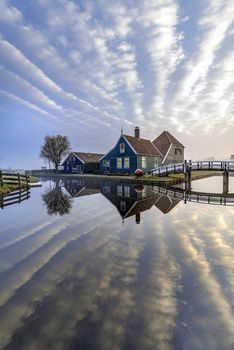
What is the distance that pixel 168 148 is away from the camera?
4753 centimetres

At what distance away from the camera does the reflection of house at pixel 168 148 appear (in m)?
47.4

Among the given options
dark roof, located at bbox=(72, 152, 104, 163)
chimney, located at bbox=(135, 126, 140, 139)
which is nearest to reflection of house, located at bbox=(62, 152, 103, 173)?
dark roof, located at bbox=(72, 152, 104, 163)

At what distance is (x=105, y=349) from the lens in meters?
3.33

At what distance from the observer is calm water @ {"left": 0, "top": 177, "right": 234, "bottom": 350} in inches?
142

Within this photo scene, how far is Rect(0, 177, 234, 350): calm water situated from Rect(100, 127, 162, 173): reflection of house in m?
30.4

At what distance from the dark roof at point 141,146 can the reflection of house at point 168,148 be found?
2.11m

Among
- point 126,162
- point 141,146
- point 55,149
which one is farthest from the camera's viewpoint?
point 55,149

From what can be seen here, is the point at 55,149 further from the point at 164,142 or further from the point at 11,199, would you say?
the point at 11,199

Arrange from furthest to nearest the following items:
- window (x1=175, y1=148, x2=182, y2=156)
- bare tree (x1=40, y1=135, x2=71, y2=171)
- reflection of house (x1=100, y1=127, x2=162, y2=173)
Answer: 1. bare tree (x1=40, y1=135, x2=71, y2=171)
2. window (x1=175, y1=148, x2=182, y2=156)
3. reflection of house (x1=100, y1=127, x2=162, y2=173)

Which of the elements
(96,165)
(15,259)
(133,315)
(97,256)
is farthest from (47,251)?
(96,165)

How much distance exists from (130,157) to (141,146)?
364 cm

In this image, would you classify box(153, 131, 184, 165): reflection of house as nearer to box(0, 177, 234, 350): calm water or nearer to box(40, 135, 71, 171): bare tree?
box(40, 135, 71, 171): bare tree

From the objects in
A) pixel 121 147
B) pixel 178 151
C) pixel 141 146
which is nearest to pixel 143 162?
pixel 141 146

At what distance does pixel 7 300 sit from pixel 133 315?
258 centimetres
